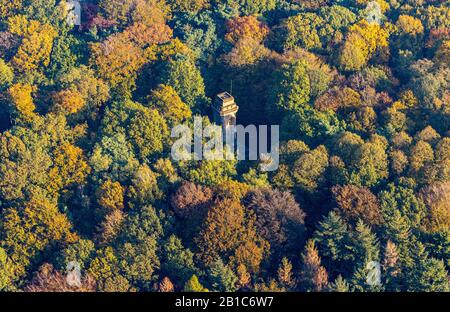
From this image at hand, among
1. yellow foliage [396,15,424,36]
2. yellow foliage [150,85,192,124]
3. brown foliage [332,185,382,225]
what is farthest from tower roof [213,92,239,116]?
yellow foliage [396,15,424,36]

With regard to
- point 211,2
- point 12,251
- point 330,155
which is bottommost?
point 12,251

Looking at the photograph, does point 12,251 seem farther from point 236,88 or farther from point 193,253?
point 236,88

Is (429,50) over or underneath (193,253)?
over

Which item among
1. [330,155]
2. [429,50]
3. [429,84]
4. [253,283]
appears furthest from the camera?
[429,50]

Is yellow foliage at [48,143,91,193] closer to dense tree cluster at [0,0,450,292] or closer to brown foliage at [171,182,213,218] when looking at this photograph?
dense tree cluster at [0,0,450,292]

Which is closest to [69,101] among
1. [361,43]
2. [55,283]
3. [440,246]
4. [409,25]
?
[55,283]

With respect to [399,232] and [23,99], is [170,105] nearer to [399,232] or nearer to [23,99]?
[23,99]

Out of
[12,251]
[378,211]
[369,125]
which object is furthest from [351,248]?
[12,251]
